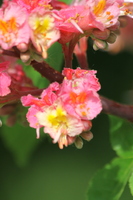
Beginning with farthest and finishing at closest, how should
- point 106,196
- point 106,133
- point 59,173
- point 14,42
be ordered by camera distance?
point 59,173
point 106,133
point 106,196
point 14,42

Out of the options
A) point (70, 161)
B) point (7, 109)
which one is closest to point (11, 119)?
point (7, 109)

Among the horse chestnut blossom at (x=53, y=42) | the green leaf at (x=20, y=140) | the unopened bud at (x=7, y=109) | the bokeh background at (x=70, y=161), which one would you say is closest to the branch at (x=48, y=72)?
the horse chestnut blossom at (x=53, y=42)

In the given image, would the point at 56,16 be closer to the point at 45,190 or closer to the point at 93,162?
the point at 93,162

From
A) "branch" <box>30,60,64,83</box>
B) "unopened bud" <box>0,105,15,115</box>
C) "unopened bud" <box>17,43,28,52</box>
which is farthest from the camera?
"unopened bud" <box>0,105,15,115</box>

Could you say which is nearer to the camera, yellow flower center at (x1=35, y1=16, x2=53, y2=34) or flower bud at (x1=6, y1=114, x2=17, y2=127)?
yellow flower center at (x1=35, y1=16, x2=53, y2=34)

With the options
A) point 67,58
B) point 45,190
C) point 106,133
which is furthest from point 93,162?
point 67,58

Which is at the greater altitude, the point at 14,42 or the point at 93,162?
the point at 14,42

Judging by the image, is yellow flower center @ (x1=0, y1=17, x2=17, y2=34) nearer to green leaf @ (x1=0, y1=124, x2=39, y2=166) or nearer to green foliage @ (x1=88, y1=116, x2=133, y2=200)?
green foliage @ (x1=88, y1=116, x2=133, y2=200)

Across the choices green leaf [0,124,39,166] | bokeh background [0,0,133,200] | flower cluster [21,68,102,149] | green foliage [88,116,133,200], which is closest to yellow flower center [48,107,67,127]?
flower cluster [21,68,102,149]
